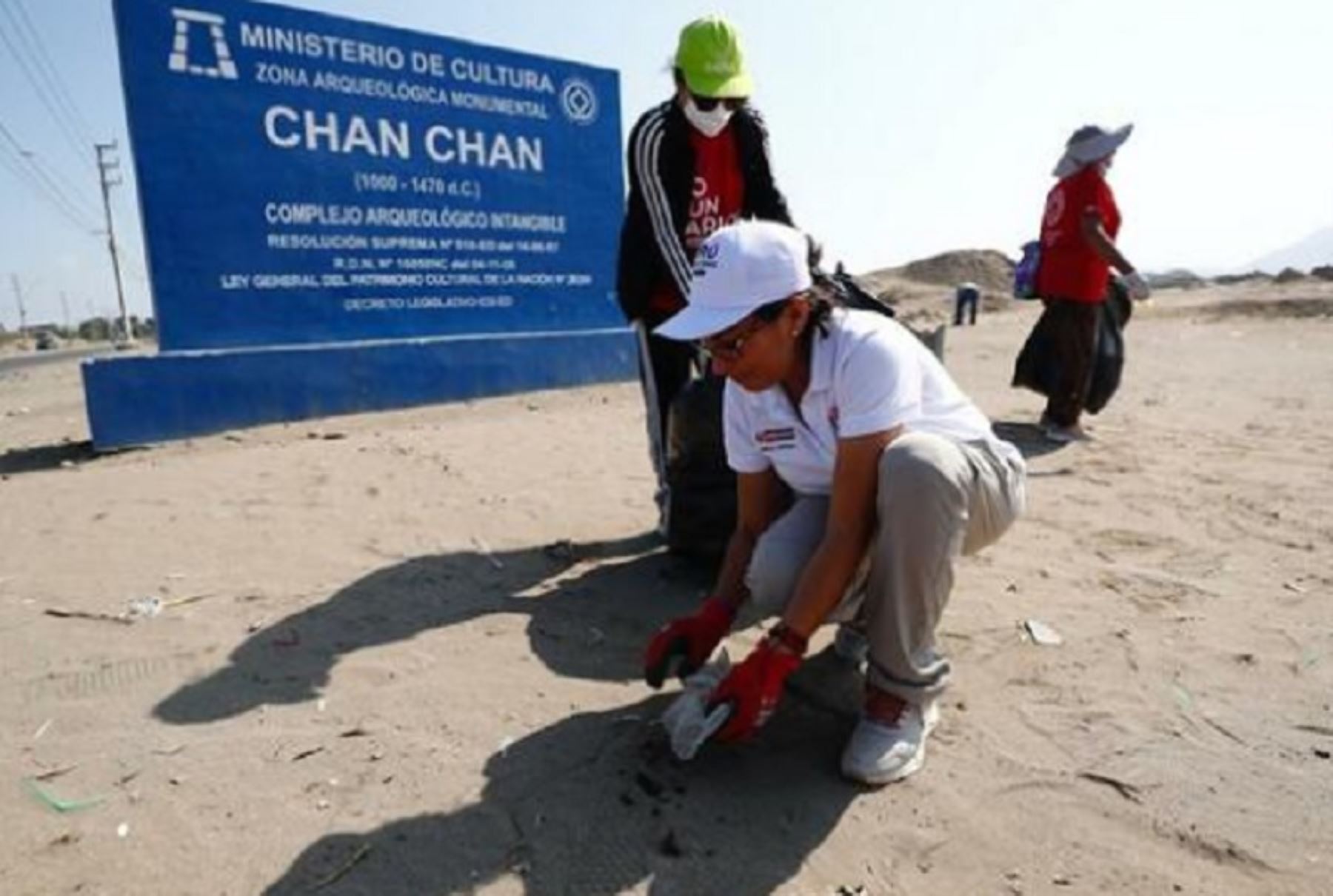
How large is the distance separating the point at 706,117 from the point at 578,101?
463 cm

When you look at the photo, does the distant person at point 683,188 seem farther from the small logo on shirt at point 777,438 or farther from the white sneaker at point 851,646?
the small logo on shirt at point 777,438

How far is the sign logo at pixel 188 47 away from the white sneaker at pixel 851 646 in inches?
194

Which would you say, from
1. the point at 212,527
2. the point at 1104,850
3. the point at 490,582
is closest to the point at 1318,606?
the point at 1104,850

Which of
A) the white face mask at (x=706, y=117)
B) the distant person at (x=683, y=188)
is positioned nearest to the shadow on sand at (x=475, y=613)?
the distant person at (x=683, y=188)

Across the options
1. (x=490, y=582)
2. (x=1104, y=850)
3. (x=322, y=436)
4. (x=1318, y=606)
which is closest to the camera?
(x=1104, y=850)

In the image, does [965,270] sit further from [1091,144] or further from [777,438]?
[777,438]

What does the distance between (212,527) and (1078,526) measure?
10.3ft

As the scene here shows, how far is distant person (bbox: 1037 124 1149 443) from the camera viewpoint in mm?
4789

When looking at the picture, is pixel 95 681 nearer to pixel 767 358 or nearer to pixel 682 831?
pixel 682 831

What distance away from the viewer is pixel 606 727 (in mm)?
2047

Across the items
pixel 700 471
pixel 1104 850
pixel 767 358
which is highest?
pixel 767 358

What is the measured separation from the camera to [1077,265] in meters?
4.95

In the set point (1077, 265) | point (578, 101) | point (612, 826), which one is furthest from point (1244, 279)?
point (612, 826)

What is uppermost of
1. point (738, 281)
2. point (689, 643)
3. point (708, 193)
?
point (708, 193)
